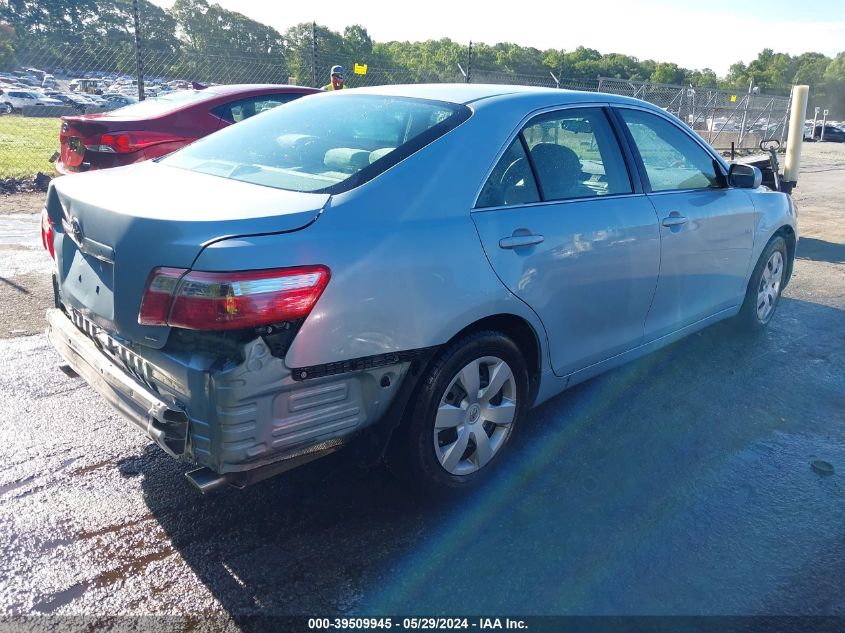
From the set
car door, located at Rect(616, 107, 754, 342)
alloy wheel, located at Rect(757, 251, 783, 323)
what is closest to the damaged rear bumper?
car door, located at Rect(616, 107, 754, 342)

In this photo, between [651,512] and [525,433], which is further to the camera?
[525,433]

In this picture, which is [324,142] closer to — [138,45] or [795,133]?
[795,133]

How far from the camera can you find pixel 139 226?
2451 millimetres

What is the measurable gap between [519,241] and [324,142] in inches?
39.5

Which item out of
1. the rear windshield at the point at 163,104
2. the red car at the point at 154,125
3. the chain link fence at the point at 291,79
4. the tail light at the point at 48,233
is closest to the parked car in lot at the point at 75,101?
the chain link fence at the point at 291,79

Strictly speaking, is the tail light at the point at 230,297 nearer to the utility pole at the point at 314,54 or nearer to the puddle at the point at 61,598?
the puddle at the point at 61,598

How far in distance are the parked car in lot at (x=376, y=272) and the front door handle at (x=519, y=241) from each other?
2cm

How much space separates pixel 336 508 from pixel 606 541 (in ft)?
3.70

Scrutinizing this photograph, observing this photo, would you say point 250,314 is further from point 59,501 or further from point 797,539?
point 797,539

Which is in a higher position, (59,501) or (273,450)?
(273,450)

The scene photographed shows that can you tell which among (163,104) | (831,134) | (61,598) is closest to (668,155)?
(61,598)

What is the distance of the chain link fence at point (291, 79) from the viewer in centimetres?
1242

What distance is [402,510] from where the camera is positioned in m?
3.10

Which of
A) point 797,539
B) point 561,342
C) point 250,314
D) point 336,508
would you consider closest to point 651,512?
point 797,539
